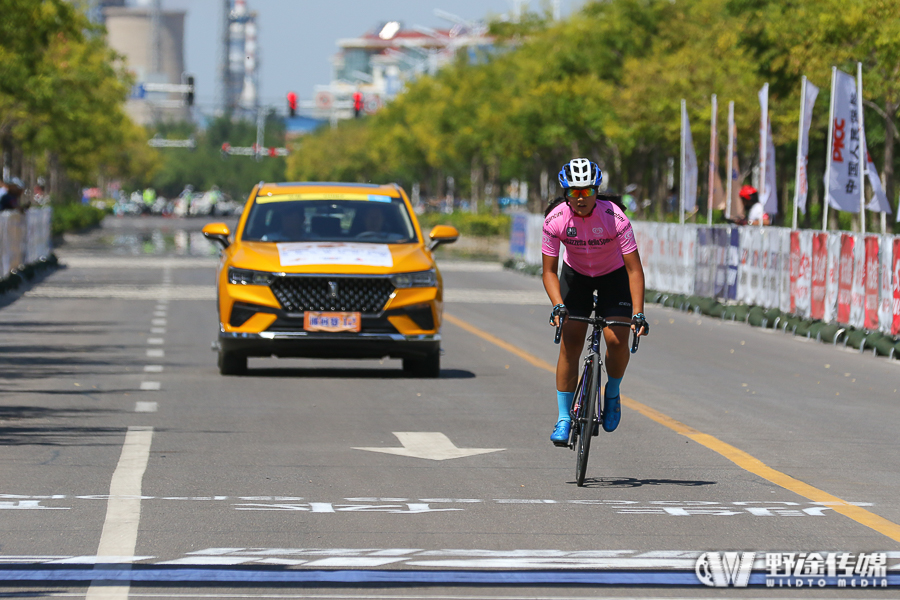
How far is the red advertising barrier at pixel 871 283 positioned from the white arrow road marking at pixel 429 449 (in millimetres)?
9586

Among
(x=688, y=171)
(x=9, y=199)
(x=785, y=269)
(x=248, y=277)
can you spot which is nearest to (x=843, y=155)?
(x=785, y=269)

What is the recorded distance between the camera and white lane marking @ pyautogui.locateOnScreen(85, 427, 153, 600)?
6.48 meters

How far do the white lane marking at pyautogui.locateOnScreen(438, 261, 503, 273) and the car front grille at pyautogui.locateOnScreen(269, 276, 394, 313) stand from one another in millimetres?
26439

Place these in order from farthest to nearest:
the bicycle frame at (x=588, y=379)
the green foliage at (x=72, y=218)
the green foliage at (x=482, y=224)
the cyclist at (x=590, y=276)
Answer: the green foliage at (x=482, y=224) → the green foliage at (x=72, y=218) → the cyclist at (x=590, y=276) → the bicycle frame at (x=588, y=379)

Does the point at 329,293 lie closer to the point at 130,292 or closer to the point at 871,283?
the point at 871,283

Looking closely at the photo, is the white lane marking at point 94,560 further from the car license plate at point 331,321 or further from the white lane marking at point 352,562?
the car license plate at point 331,321

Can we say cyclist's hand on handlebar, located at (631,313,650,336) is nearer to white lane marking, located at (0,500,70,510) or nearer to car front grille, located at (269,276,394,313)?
white lane marking, located at (0,500,70,510)

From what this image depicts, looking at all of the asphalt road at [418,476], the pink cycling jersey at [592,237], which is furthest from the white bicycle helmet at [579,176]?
the asphalt road at [418,476]

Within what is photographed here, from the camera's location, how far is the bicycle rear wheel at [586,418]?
9.18m

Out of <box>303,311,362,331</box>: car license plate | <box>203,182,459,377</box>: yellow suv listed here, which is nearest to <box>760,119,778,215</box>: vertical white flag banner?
<box>203,182,459,377</box>: yellow suv

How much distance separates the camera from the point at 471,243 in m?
67.8

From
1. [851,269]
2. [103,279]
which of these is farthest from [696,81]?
[851,269]

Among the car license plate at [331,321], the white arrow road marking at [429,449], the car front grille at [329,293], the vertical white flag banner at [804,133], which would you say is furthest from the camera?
the vertical white flag banner at [804,133]

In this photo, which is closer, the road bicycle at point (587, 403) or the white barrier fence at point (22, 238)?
the road bicycle at point (587, 403)
